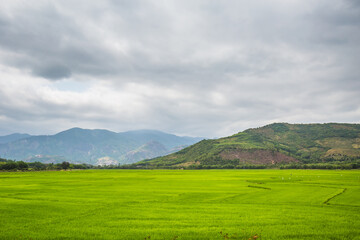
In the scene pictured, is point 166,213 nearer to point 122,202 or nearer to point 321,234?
point 122,202

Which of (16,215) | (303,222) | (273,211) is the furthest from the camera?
(273,211)

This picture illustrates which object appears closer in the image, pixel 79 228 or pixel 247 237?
pixel 247 237

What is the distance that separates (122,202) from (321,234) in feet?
93.6

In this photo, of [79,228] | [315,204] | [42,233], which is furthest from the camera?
[315,204]

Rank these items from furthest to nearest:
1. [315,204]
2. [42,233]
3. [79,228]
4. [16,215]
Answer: [315,204]
[16,215]
[79,228]
[42,233]

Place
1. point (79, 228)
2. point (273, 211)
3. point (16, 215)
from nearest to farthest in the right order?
point (79, 228) → point (16, 215) → point (273, 211)

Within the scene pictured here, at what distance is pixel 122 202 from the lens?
1588 inches

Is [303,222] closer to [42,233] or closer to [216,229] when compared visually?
[216,229]

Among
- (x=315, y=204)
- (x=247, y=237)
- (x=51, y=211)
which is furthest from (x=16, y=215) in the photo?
(x=315, y=204)

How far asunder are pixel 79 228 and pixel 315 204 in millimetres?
33259

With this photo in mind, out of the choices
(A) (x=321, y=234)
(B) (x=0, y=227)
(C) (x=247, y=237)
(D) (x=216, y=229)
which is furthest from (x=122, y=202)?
(A) (x=321, y=234)

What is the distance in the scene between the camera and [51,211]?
32.6 meters

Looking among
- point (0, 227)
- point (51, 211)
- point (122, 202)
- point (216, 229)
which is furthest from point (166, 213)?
point (0, 227)

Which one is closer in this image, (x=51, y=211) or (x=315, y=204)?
(x=51, y=211)
